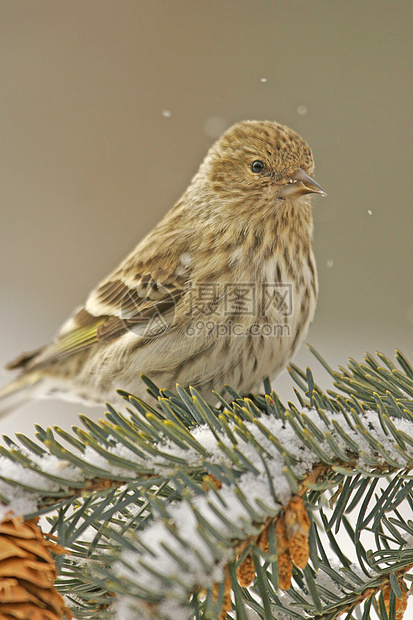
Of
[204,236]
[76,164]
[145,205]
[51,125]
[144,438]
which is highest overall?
A: [51,125]

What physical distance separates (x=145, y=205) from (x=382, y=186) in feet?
4.78

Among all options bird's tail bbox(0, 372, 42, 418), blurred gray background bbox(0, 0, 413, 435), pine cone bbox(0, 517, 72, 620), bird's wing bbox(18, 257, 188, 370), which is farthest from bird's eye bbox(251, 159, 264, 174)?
blurred gray background bbox(0, 0, 413, 435)

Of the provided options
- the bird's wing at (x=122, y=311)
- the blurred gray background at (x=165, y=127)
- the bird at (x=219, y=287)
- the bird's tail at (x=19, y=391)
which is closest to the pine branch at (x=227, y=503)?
the bird at (x=219, y=287)

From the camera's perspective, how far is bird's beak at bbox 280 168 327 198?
1.55m

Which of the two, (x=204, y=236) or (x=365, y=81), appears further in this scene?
(x=365, y=81)

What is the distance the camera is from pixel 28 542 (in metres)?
0.76

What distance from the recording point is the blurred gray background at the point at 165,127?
3680 millimetres

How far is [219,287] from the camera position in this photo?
4.85ft

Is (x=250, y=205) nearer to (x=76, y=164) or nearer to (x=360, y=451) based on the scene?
(x=360, y=451)

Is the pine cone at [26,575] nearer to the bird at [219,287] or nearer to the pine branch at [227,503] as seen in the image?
the pine branch at [227,503]

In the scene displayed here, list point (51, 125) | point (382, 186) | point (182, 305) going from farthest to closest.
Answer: point (51, 125)
point (382, 186)
point (182, 305)

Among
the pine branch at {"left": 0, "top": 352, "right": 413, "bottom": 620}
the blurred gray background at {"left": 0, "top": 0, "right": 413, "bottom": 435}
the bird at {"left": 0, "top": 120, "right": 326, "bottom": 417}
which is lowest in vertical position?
the pine branch at {"left": 0, "top": 352, "right": 413, "bottom": 620}

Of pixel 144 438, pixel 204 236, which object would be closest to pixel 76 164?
pixel 204 236

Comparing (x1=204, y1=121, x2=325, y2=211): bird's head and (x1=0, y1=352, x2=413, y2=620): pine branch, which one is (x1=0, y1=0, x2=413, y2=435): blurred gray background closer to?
(x1=204, y1=121, x2=325, y2=211): bird's head
